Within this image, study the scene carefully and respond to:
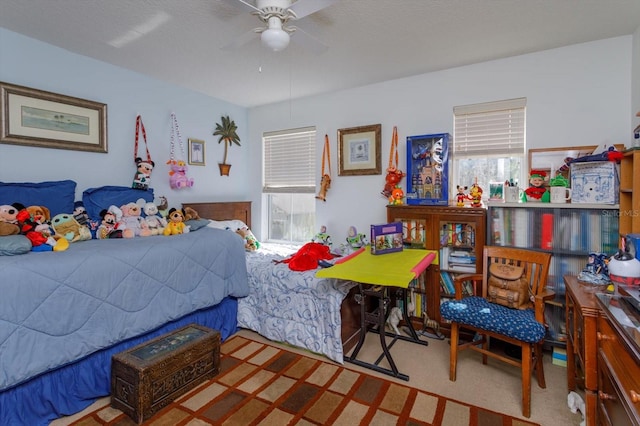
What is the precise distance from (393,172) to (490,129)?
91cm

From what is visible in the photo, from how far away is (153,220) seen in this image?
2740mm

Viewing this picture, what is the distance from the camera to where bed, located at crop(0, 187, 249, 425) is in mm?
1624

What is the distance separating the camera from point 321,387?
2.08 m

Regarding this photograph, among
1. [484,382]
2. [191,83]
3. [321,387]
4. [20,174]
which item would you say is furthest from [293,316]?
[191,83]

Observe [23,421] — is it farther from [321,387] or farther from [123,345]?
[321,387]

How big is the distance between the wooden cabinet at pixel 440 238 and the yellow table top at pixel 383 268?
0.32m

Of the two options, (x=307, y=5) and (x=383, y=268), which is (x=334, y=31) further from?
(x=383, y=268)

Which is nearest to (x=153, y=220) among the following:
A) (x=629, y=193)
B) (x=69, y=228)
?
(x=69, y=228)

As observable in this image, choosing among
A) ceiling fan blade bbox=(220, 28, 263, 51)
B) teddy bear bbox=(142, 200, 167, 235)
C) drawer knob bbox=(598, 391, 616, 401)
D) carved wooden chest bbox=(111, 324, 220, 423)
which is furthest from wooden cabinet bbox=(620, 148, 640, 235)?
teddy bear bbox=(142, 200, 167, 235)

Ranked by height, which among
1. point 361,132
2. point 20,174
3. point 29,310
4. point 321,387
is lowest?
point 321,387

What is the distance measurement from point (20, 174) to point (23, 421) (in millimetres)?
1708

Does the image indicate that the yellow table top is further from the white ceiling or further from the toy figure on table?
the white ceiling

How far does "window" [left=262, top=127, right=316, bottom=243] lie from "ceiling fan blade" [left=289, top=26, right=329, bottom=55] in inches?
67.2

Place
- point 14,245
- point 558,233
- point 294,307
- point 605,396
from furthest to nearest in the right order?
point 294,307, point 558,233, point 14,245, point 605,396
